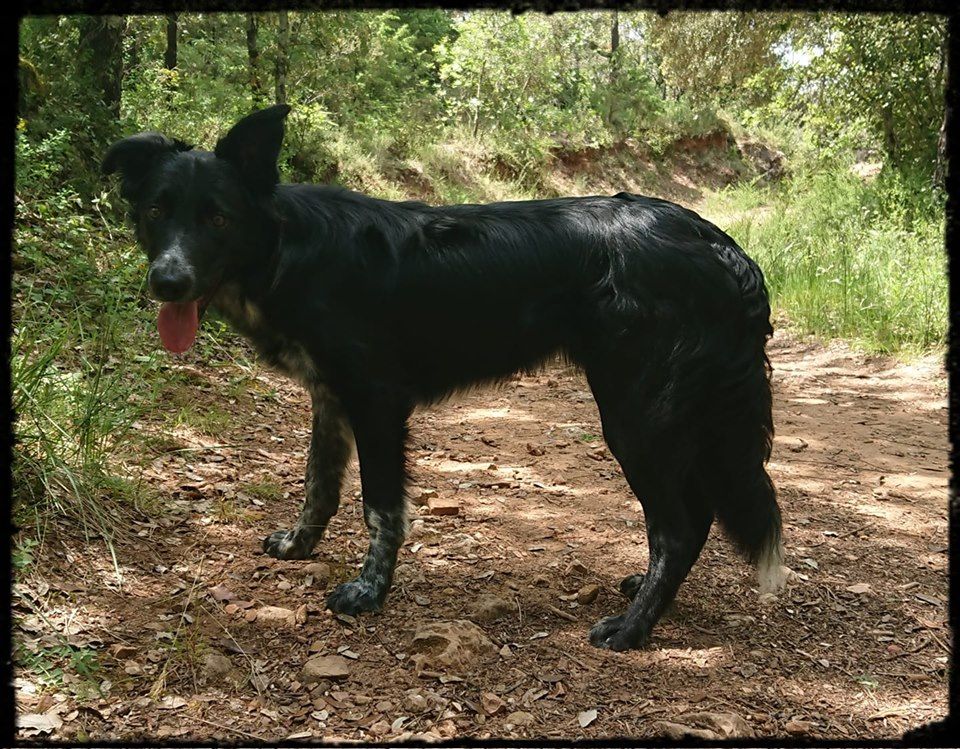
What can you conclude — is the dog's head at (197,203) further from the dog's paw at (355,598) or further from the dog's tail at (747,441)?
the dog's tail at (747,441)

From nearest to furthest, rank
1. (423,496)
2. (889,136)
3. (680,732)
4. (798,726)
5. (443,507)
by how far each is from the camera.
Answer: (680,732)
(798,726)
(443,507)
(423,496)
(889,136)

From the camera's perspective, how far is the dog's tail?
3252mm

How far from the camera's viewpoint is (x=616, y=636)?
3174mm

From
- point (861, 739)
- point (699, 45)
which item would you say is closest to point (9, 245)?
point (861, 739)

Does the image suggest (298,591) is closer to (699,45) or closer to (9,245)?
(9,245)

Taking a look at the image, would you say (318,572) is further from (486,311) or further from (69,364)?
(69,364)

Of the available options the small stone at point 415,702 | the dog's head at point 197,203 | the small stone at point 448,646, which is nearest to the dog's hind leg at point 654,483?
the small stone at point 448,646

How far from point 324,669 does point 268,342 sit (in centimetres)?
147

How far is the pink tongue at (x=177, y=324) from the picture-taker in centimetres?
326

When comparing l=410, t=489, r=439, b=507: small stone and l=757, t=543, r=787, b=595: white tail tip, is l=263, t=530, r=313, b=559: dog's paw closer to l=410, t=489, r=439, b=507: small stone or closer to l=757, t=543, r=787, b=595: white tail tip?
l=410, t=489, r=439, b=507: small stone

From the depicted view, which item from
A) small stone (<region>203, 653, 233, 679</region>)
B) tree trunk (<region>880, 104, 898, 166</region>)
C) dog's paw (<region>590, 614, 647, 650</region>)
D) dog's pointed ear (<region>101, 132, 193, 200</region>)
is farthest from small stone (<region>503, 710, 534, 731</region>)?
tree trunk (<region>880, 104, 898, 166</region>)

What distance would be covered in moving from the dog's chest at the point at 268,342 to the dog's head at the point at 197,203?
0.18 metres

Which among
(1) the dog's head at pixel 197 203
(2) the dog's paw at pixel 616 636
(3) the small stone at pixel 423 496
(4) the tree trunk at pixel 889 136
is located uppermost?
(4) the tree trunk at pixel 889 136

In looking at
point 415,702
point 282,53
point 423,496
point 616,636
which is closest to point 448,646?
point 415,702
